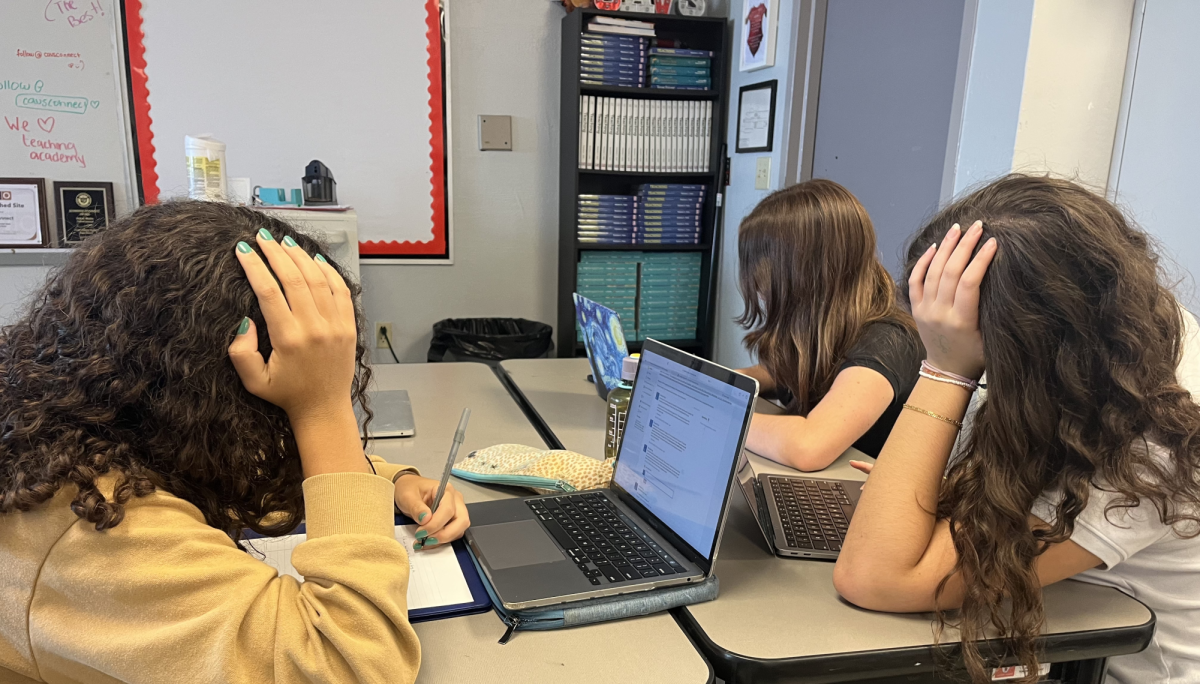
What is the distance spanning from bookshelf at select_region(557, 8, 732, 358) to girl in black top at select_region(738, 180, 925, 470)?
1.68 m

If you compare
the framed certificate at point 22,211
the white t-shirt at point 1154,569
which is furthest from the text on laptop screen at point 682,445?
the framed certificate at point 22,211

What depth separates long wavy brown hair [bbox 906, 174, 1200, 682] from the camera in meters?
0.82

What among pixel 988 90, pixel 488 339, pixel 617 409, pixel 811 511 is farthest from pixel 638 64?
pixel 811 511

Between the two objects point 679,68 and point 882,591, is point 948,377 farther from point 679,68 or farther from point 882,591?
point 679,68

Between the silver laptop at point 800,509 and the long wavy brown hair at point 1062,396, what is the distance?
0.71ft

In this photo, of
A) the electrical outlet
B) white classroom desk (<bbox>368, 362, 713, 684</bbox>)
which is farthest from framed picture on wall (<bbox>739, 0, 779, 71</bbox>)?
white classroom desk (<bbox>368, 362, 713, 684</bbox>)

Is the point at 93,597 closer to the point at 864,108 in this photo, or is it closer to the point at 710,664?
the point at 710,664

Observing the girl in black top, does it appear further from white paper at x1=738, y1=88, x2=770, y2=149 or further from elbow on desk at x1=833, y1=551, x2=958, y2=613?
white paper at x1=738, y1=88, x2=770, y2=149

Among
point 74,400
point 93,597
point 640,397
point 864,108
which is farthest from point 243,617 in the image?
point 864,108

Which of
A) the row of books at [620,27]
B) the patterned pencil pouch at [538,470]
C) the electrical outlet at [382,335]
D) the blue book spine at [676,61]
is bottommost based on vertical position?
the electrical outlet at [382,335]

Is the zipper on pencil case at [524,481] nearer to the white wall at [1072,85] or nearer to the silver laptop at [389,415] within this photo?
the silver laptop at [389,415]

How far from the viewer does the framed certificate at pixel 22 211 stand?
2.77 meters

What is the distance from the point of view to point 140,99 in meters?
2.88

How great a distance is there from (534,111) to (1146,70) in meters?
2.20
